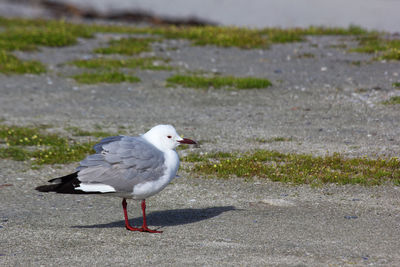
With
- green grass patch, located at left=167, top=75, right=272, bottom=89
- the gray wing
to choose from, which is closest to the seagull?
the gray wing

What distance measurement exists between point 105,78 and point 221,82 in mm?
3822

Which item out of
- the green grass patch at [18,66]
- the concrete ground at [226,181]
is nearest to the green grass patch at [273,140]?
the concrete ground at [226,181]

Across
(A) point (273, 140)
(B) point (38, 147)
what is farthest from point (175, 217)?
(B) point (38, 147)

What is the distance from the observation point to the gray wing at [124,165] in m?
8.09

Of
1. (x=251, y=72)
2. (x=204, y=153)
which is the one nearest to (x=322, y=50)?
(x=251, y=72)

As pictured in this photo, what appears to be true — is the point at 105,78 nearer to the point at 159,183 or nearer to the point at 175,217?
the point at 175,217

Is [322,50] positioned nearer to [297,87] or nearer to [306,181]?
[297,87]

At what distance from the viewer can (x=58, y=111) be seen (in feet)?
52.5

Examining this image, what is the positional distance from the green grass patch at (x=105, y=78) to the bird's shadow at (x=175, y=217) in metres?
10.2

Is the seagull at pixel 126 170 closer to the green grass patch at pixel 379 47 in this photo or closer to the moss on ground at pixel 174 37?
the moss on ground at pixel 174 37

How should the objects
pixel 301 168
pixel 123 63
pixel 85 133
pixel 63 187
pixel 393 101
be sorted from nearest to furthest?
pixel 63 187, pixel 301 168, pixel 85 133, pixel 393 101, pixel 123 63

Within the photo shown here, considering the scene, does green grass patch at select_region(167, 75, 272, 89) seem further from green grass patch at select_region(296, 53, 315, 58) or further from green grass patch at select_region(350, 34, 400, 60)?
green grass patch at select_region(350, 34, 400, 60)

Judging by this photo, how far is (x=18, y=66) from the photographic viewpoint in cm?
1998

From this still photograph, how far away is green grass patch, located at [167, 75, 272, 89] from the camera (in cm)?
→ 1827
